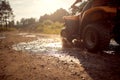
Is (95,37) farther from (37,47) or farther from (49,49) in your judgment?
(37,47)

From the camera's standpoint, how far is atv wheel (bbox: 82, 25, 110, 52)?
25.0ft

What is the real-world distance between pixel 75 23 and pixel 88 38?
1632 millimetres

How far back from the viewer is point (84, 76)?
16.5 feet

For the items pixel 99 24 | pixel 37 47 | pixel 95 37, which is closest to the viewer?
pixel 95 37

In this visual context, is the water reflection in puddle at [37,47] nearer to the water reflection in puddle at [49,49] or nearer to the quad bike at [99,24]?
the water reflection in puddle at [49,49]

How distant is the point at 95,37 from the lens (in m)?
8.02

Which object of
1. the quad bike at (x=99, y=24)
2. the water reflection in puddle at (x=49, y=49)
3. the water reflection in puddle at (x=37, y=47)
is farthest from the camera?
the water reflection in puddle at (x=37, y=47)

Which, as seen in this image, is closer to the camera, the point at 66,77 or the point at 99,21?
the point at 66,77

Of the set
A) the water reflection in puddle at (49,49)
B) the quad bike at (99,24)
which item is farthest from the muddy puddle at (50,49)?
the quad bike at (99,24)

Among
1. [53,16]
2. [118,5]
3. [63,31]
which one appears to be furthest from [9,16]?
[118,5]

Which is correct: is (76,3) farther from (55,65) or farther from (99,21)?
(55,65)

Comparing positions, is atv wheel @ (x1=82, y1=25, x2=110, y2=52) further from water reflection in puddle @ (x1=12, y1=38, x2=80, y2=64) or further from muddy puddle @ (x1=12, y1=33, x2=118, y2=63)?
water reflection in puddle @ (x1=12, y1=38, x2=80, y2=64)

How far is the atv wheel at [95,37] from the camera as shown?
761 centimetres

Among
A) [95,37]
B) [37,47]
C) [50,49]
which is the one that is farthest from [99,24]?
[37,47]
